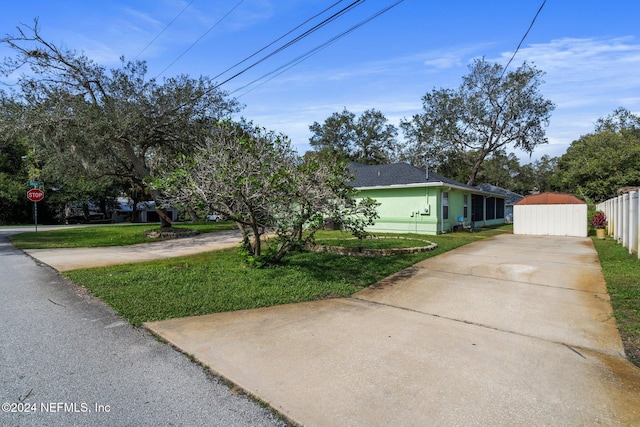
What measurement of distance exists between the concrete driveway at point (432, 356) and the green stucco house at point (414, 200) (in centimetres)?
882

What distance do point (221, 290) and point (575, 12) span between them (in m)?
8.32

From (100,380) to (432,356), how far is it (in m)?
2.78

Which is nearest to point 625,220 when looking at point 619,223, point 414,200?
point 619,223

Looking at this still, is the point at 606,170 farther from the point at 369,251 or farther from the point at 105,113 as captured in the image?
the point at 105,113

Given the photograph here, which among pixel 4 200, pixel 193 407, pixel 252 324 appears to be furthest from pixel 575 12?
pixel 4 200

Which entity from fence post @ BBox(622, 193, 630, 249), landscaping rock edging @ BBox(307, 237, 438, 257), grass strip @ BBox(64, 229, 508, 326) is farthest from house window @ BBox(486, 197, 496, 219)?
grass strip @ BBox(64, 229, 508, 326)

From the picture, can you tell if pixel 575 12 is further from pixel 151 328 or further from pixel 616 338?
pixel 151 328

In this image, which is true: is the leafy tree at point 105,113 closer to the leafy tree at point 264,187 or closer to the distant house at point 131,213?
the leafy tree at point 264,187

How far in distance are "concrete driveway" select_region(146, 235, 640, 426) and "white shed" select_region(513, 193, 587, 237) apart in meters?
10.6

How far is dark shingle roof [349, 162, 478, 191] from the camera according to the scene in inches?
578

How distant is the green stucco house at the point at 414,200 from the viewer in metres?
14.1

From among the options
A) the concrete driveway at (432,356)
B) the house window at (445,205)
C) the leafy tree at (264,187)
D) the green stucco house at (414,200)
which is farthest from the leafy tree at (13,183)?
the concrete driveway at (432,356)

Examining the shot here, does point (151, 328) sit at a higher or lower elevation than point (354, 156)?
lower

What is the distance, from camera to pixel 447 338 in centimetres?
348
